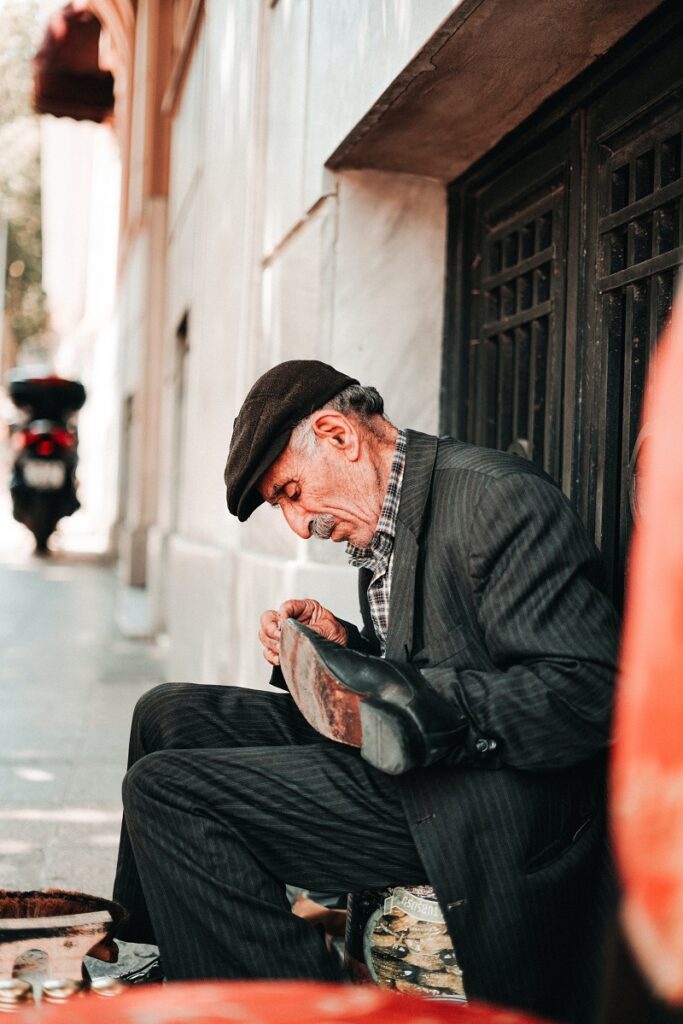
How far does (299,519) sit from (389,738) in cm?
74

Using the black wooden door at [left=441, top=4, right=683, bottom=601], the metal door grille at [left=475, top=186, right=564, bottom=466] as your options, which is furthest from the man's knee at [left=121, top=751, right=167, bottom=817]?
the metal door grille at [left=475, top=186, right=564, bottom=466]

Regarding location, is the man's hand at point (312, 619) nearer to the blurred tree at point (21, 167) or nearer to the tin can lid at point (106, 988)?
the tin can lid at point (106, 988)

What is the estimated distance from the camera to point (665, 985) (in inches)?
27.8

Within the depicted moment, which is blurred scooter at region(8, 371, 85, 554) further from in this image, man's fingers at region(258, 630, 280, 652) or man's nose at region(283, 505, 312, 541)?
man's nose at region(283, 505, 312, 541)

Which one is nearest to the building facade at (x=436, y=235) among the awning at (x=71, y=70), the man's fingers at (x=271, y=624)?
the man's fingers at (x=271, y=624)

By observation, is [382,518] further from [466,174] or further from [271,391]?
[466,174]

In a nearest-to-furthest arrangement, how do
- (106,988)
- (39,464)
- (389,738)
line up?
(389,738) < (106,988) < (39,464)

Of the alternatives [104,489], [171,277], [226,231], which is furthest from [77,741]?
[104,489]

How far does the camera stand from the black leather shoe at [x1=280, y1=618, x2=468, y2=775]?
1842mm

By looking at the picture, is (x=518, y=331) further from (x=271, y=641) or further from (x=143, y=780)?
(x=143, y=780)

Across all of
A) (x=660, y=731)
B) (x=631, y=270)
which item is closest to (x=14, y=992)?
(x=660, y=731)

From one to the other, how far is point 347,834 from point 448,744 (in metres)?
0.36

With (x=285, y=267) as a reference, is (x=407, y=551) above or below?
below

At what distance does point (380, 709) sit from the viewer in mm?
1849
